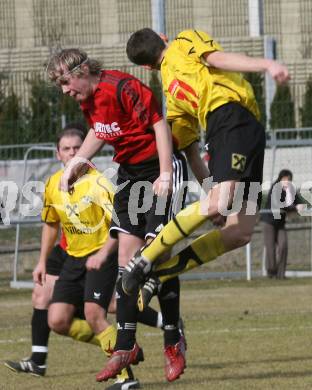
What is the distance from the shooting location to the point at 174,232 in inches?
314

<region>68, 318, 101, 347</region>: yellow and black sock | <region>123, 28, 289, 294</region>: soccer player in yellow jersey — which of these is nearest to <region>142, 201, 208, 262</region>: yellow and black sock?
<region>123, 28, 289, 294</region>: soccer player in yellow jersey

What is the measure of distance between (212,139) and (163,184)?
474 mm

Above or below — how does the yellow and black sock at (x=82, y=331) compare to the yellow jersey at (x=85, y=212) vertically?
below

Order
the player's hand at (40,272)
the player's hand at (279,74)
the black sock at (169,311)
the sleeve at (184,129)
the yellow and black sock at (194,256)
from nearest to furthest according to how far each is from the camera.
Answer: the player's hand at (279,74) < the yellow and black sock at (194,256) < the black sock at (169,311) < the sleeve at (184,129) < the player's hand at (40,272)

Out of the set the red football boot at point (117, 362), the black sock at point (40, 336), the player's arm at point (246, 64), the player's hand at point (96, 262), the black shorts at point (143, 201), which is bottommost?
the black sock at point (40, 336)

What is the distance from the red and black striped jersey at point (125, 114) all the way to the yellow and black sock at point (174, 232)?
586 millimetres

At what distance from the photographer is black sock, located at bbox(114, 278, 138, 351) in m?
8.26

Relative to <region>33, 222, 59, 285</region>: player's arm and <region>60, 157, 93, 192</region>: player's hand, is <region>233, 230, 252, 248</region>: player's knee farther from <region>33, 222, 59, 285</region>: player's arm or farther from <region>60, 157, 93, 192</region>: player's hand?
<region>33, 222, 59, 285</region>: player's arm

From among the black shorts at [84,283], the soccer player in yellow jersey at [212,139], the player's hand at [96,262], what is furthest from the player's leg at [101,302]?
the soccer player in yellow jersey at [212,139]

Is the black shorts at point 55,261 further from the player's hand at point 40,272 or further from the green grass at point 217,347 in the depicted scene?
the green grass at point 217,347

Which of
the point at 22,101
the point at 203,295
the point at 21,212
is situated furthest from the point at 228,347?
the point at 22,101

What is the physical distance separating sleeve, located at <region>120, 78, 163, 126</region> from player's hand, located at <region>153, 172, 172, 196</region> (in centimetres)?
44

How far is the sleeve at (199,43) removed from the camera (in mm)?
8148

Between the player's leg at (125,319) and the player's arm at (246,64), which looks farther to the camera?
the player's leg at (125,319)
